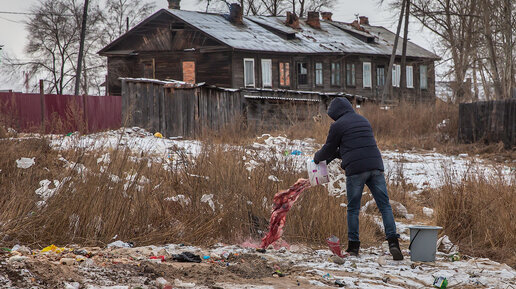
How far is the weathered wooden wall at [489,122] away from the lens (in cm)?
1886

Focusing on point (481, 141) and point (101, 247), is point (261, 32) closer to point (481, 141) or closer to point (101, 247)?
point (481, 141)

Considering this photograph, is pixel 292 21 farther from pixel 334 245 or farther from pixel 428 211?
pixel 334 245

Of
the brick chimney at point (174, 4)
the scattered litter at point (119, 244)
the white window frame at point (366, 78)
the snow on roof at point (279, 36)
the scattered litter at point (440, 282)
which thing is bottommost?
the scattered litter at point (440, 282)

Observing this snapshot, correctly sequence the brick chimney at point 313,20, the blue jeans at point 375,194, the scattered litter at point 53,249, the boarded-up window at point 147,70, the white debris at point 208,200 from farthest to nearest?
1. the brick chimney at point 313,20
2. the boarded-up window at point 147,70
3. the white debris at point 208,200
4. the blue jeans at point 375,194
5. the scattered litter at point 53,249

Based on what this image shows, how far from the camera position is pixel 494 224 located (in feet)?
24.8

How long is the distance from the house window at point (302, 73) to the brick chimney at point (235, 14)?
13.2ft

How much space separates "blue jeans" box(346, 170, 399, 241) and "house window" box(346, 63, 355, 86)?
3195cm

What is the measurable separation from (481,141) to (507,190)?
40.3 feet

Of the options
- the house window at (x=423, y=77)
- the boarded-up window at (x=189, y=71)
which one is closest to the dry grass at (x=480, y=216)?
the boarded-up window at (x=189, y=71)

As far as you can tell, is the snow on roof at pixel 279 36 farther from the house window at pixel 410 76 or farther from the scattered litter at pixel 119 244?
the scattered litter at pixel 119 244

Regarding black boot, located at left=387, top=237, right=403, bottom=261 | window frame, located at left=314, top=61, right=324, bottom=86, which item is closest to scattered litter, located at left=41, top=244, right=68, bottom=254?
black boot, located at left=387, top=237, right=403, bottom=261

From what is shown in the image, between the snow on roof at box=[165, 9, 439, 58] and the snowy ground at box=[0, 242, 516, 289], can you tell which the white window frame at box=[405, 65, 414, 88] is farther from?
the snowy ground at box=[0, 242, 516, 289]

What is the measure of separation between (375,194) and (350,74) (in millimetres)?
32201

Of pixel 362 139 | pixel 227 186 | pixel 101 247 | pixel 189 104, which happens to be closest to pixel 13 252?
pixel 101 247
